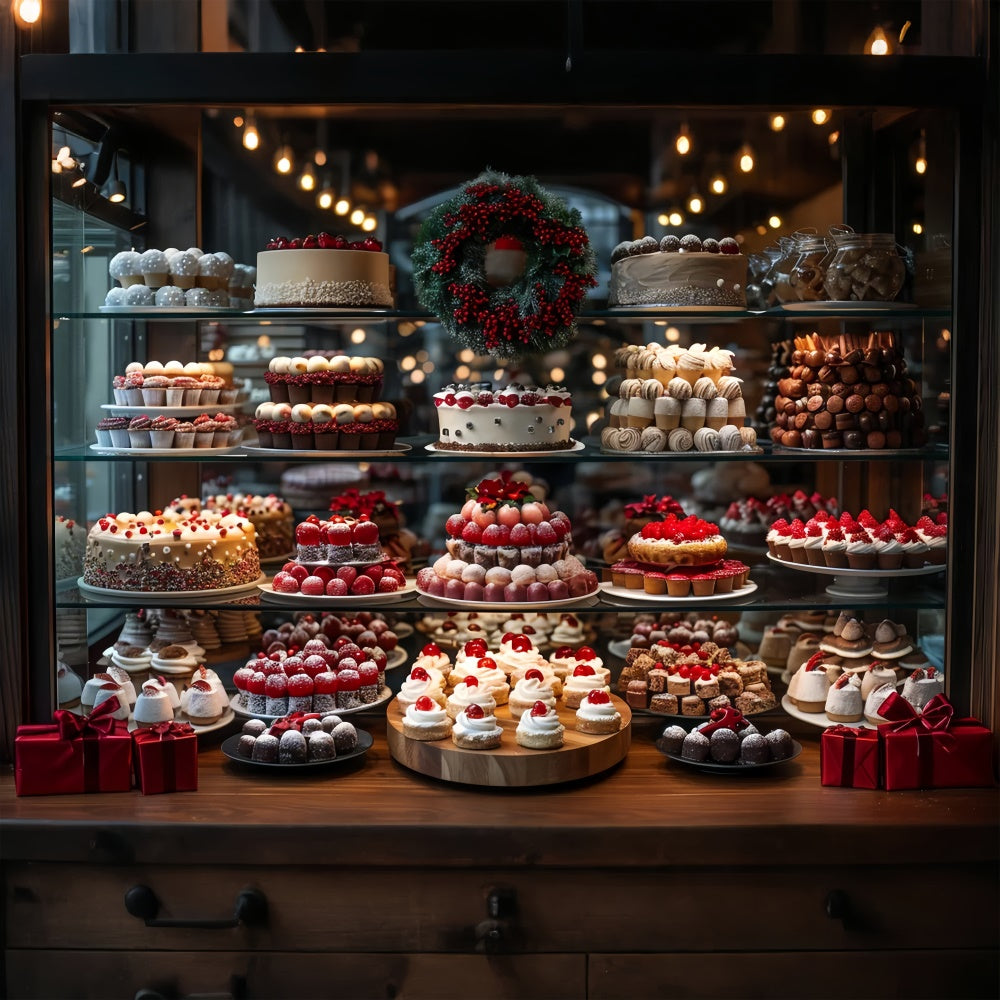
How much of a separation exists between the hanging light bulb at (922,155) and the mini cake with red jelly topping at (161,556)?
2591mm

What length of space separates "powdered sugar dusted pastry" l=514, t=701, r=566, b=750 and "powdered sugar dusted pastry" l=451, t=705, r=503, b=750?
77mm

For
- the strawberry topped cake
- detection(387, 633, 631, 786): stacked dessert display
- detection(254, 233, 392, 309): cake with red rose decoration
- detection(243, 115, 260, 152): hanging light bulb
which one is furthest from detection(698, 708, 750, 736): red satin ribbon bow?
detection(243, 115, 260, 152): hanging light bulb

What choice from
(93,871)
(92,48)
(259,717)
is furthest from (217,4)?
(93,871)

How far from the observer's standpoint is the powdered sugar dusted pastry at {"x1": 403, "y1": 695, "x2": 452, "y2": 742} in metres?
3.38

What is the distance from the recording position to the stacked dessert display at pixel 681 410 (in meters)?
3.63

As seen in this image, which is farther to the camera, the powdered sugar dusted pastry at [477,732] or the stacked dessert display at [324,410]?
the stacked dessert display at [324,410]

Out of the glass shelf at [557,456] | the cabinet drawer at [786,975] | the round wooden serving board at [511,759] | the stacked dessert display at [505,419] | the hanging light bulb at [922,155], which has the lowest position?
the cabinet drawer at [786,975]

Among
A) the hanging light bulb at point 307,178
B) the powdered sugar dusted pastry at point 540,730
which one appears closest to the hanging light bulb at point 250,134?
the hanging light bulb at point 307,178

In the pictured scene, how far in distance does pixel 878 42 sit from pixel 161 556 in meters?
3.11

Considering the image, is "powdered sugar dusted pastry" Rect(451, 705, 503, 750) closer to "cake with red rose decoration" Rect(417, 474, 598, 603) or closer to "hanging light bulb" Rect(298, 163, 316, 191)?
"cake with red rose decoration" Rect(417, 474, 598, 603)

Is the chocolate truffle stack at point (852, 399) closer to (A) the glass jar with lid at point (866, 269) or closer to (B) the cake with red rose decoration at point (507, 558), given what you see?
(A) the glass jar with lid at point (866, 269)

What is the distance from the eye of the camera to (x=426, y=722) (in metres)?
3.38

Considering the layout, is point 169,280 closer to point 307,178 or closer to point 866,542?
point 307,178

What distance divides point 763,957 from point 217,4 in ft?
12.1
